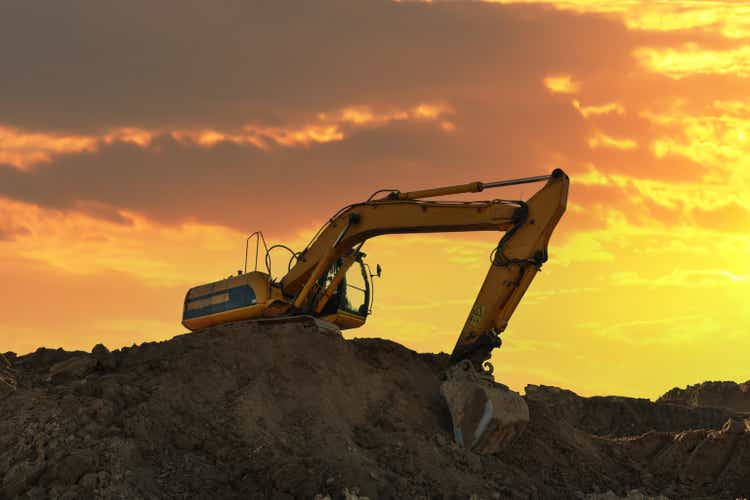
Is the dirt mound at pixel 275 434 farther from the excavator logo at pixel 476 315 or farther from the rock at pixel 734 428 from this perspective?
the excavator logo at pixel 476 315

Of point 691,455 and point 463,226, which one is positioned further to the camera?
point 691,455

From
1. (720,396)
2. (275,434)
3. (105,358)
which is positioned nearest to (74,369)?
(105,358)

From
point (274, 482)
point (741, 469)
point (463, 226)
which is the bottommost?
point (274, 482)

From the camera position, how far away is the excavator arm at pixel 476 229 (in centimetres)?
1822

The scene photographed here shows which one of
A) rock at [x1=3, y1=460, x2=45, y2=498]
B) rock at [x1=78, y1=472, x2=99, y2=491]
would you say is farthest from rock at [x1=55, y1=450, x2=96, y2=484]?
rock at [x1=3, y1=460, x2=45, y2=498]

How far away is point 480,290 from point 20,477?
28.4 ft

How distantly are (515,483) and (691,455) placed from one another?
21.5ft

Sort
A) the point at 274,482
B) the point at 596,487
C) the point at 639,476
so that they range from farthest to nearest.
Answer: the point at 639,476, the point at 596,487, the point at 274,482

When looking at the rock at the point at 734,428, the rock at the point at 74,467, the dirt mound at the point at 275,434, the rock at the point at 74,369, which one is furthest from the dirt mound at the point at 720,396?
the rock at the point at 74,467

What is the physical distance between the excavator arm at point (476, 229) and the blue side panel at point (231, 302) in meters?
1.19

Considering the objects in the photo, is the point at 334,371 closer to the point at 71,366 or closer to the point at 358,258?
the point at 358,258

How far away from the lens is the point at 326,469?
15.7m

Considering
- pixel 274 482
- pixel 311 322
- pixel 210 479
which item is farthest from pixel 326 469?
pixel 311 322

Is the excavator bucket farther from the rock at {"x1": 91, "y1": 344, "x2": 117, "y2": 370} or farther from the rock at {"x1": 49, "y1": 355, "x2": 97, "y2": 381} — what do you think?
the rock at {"x1": 49, "y1": 355, "x2": 97, "y2": 381}
